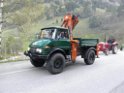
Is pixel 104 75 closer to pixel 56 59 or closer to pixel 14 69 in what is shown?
pixel 56 59

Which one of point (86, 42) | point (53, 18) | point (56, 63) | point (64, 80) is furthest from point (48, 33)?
point (53, 18)

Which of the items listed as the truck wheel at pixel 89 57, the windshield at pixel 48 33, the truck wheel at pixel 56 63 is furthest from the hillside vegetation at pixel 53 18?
the truck wheel at pixel 56 63

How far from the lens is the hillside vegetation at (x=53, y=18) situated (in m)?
14.5

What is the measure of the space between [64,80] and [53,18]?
50.4 meters

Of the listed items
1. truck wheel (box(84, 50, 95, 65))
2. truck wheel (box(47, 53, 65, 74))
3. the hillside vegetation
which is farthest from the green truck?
the hillside vegetation

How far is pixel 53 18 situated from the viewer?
56.6m

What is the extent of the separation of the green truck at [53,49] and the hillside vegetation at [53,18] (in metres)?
5.65

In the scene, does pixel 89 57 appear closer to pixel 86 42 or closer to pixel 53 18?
pixel 86 42

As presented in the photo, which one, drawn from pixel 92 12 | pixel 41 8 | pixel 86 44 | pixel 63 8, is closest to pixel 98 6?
pixel 92 12

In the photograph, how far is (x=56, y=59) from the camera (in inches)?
309

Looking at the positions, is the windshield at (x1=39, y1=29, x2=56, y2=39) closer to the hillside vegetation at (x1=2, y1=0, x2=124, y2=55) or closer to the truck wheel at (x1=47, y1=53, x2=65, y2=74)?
the truck wheel at (x1=47, y1=53, x2=65, y2=74)

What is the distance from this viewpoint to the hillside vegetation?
571 inches

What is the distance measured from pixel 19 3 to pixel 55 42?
733 cm

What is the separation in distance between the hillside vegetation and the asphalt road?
19.1 ft
